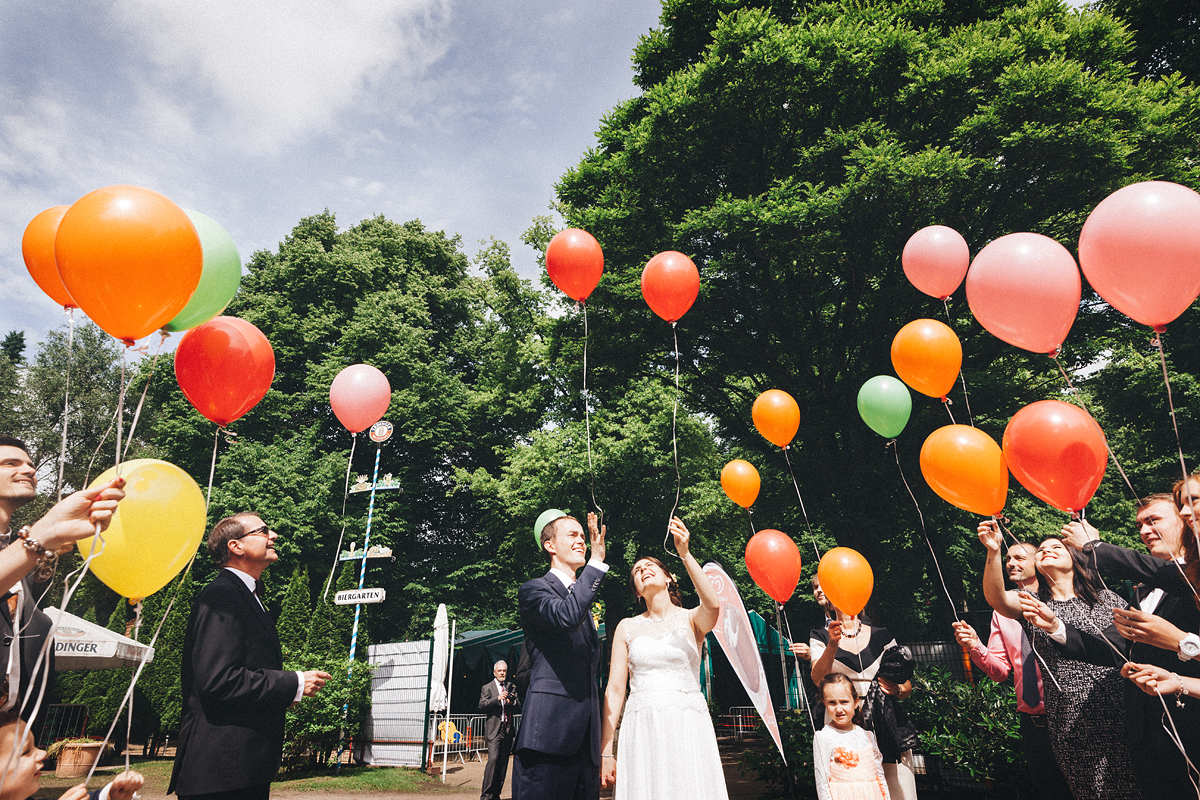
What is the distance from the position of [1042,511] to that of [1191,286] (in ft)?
56.8

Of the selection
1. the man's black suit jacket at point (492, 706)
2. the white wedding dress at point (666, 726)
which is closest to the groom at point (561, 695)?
the white wedding dress at point (666, 726)

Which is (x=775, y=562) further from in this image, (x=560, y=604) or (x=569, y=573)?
(x=560, y=604)

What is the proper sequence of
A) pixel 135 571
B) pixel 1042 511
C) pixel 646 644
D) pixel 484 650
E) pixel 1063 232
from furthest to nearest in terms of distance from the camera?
pixel 484 650 → pixel 1042 511 → pixel 1063 232 → pixel 646 644 → pixel 135 571

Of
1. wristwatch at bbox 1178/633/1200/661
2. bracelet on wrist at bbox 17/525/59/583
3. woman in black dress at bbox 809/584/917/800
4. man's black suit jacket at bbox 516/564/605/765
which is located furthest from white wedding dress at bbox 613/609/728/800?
bracelet on wrist at bbox 17/525/59/583

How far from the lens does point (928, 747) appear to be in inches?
272

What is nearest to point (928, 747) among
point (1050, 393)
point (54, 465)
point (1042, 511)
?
point (1050, 393)

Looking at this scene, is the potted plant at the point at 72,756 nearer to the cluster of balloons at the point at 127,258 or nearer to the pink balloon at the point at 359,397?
the pink balloon at the point at 359,397

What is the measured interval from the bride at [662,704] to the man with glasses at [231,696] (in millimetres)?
1536

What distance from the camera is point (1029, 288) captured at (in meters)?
4.07

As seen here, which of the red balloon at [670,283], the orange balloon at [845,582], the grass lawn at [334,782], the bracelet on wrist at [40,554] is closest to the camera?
the bracelet on wrist at [40,554]

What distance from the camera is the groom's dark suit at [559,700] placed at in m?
2.89

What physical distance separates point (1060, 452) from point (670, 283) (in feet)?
12.8

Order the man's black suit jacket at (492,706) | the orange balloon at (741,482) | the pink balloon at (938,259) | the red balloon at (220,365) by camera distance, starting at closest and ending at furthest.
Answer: the red balloon at (220,365)
the pink balloon at (938,259)
the man's black suit jacket at (492,706)
the orange balloon at (741,482)

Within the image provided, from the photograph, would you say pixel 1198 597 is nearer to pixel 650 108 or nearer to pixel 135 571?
pixel 135 571
